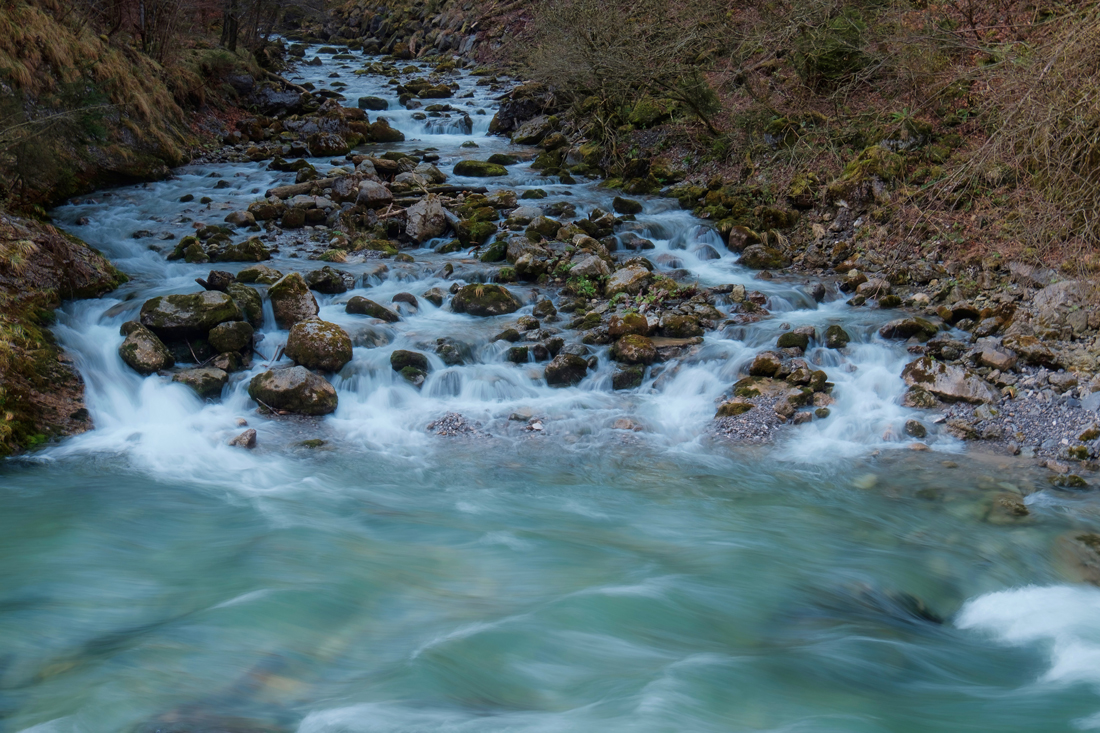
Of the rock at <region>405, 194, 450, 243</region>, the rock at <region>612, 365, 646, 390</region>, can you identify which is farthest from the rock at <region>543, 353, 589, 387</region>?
the rock at <region>405, 194, 450, 243</region>

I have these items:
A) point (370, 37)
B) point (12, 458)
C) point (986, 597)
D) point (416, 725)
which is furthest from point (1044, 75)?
point (370, 37)

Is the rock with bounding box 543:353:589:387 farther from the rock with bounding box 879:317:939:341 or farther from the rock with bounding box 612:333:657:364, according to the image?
the rock with bounding box 879:317:939:341

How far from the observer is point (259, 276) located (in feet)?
31.0

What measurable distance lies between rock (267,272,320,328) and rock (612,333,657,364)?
360cm

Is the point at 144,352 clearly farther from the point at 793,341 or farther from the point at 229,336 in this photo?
the point at 793,341

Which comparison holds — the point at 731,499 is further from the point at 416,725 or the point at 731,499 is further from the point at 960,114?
the point at 960,114

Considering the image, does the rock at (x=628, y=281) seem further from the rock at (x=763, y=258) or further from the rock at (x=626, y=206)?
the rock at (x=626, y=206)

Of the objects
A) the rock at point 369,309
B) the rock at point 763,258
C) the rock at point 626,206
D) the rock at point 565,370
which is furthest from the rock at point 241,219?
the rock at point 763,258

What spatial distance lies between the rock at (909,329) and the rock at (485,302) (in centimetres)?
435

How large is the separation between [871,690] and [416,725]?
91.7 inches

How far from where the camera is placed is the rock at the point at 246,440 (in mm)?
6723

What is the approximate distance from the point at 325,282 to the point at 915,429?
7.10 m

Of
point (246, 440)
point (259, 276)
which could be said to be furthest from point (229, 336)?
point (259, 276)

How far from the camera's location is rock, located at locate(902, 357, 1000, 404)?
22.5 feet
